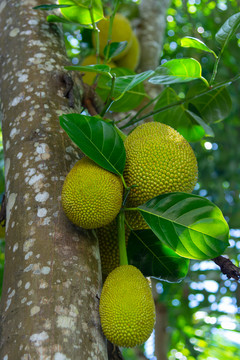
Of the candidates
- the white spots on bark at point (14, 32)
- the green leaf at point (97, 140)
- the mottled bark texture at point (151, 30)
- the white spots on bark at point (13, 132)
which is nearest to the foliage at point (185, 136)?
the green leaf at point (97, 140)

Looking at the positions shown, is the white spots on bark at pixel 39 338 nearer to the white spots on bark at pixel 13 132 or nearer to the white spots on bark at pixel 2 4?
the white spots on bark at pixel 13 132

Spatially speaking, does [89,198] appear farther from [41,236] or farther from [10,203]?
[10,203]

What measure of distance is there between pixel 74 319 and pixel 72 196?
229mm

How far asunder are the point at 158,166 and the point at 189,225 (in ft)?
0.50

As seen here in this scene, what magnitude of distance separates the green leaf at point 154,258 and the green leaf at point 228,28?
Result: 544 millimetres

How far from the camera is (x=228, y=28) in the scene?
104 centimetres

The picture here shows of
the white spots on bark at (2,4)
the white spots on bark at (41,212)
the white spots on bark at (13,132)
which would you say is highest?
the white spots on bark at (2,4)

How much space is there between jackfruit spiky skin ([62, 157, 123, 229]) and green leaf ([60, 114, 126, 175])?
0.12ft

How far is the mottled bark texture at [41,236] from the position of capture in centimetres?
69

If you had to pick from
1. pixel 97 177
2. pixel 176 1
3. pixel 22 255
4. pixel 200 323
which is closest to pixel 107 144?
pixel 97 177

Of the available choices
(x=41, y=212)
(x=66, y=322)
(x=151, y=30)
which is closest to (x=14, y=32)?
(x=41, y=212)

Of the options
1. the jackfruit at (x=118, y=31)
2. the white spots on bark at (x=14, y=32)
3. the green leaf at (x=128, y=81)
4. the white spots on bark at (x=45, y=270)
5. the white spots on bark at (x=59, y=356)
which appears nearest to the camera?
the white spots on bark at (x=59, y=356)

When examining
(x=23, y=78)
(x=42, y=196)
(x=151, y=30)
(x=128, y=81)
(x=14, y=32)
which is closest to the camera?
(x=42, y=196)

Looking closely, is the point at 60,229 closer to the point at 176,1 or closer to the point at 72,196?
the point at 72,196
